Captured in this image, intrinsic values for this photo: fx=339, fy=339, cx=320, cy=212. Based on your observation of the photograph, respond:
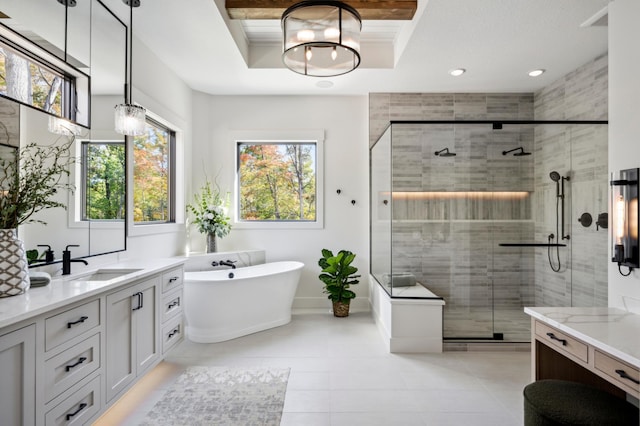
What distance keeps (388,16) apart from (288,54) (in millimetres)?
1257

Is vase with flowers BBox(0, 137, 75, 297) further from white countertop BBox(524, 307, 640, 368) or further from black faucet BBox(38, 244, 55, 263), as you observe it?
white countertop BBox(524, 307, 640, 368)

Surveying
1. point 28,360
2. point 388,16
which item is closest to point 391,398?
point 28,360

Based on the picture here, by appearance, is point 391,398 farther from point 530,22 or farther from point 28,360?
point 530,22

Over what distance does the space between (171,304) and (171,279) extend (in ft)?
0.67

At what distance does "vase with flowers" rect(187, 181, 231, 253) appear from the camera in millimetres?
4148

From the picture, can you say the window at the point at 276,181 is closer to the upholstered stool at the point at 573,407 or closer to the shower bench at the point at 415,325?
the shower bench at the point at 415,325

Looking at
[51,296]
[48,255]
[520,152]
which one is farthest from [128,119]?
[520,152]

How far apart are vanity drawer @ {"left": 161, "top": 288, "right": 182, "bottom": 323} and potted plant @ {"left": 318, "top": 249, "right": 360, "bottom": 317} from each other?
1.79 metres

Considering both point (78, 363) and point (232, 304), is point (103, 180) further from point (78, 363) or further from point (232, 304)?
point (232, 304)

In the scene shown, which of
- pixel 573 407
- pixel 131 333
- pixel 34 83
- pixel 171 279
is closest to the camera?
pixel 573 407

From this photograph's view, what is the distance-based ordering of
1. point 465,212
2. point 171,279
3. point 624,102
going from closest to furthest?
point 624,102 < point 171,279 < point 465,212

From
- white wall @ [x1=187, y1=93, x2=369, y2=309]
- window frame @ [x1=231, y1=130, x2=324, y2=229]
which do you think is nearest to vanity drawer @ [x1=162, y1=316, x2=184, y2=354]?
white wall @ [x1=187, y1=93, x2=369, y2=309]

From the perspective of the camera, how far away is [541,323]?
1.85 m

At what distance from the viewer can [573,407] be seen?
60.3 inches
